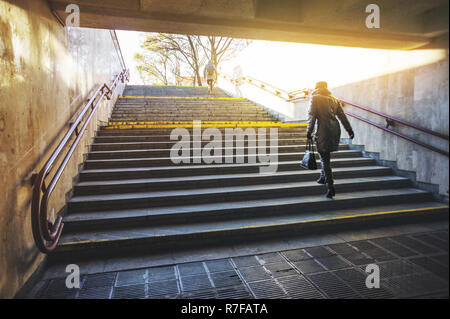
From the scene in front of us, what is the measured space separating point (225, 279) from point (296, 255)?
98 cm

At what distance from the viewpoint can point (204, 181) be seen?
4711 mm

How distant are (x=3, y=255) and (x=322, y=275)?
2915 mm

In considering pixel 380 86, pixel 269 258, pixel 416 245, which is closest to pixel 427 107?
pixel 416 245

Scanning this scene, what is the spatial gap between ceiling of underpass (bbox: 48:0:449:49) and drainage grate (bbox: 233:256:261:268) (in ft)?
9.17

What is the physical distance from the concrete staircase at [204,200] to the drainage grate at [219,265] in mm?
438

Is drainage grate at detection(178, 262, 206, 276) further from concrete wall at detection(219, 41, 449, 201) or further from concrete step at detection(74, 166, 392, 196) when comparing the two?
concrete wall at detection(219, 41, 449, 201)

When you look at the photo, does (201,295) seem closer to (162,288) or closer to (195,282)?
(195,282)

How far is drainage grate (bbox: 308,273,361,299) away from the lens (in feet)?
8.03

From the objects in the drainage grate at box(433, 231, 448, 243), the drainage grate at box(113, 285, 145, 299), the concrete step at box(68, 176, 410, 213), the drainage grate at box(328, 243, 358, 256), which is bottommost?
the drainage grate at box(113, 285, 145, 299)

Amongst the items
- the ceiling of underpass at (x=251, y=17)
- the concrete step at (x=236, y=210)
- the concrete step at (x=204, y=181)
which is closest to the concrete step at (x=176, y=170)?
the concrete step at (x=204, y=181)

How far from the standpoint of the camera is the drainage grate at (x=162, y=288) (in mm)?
2532

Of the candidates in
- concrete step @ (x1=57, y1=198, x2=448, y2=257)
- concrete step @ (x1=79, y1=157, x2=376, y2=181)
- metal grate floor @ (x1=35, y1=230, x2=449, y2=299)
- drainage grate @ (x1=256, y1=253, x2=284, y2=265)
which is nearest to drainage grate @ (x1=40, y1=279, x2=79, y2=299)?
metal grate floor @ (x1=35, y1=230, x2=449, y2=299)

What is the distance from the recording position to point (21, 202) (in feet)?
8.65
